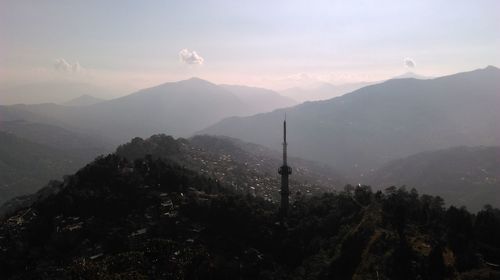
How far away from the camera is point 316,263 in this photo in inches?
3974

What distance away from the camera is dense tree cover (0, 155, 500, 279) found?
8356 centimetres

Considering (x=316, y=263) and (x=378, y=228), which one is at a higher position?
(x=378, y=228)

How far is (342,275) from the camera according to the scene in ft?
297

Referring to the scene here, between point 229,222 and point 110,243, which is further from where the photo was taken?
point 229,222

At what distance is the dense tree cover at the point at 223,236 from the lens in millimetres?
83562

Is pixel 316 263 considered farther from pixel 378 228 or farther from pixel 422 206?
pixel 422 206

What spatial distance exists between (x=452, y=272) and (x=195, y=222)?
217 ft

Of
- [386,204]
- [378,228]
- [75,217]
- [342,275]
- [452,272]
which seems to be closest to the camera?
[452,272]

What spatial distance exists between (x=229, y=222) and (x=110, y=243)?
3333 centimetres

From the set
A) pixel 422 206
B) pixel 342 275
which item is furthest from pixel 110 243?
pixel 422 206

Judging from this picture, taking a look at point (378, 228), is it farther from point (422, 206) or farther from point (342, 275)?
point (422, 206)

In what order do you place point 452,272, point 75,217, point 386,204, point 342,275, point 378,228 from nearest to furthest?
point 452,272 → point 342,275 → point 378,228 → point 386,204 → point 75,217

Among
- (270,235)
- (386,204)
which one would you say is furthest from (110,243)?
(386,204)

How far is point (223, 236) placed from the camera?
115 metres
